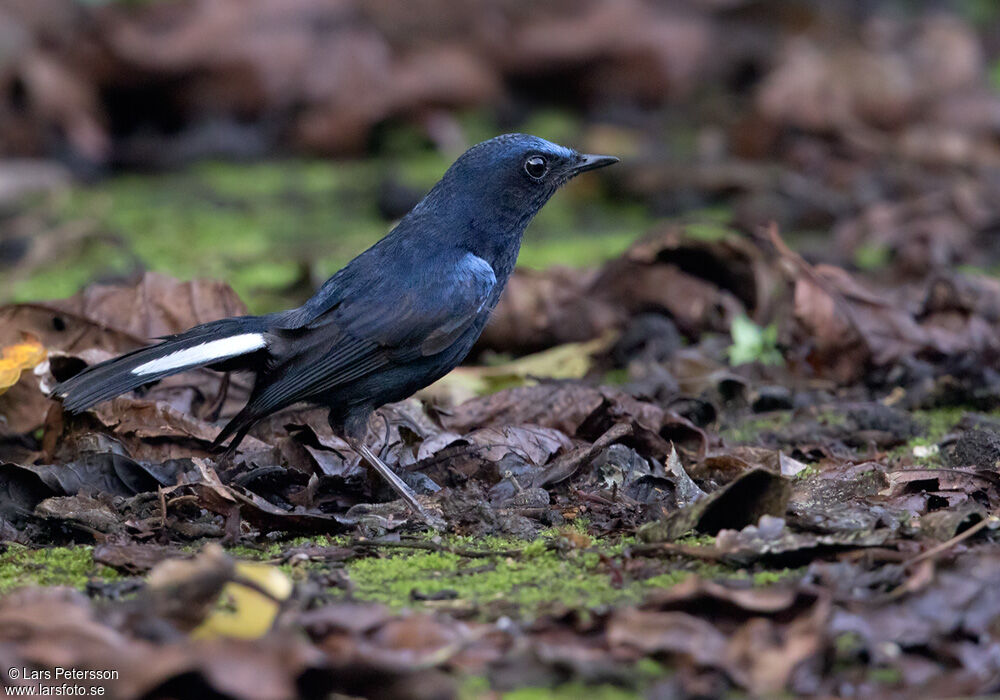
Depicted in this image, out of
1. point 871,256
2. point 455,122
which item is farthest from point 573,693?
point 455,122

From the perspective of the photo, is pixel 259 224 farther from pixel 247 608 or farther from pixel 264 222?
pixel 247 608

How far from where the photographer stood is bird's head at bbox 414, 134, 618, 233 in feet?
17.6

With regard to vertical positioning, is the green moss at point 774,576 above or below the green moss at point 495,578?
above

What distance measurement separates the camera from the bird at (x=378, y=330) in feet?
15.1

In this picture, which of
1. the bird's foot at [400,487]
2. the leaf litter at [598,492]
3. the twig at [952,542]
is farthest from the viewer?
the bird's foot at [400,487]

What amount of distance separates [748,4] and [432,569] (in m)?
10.2

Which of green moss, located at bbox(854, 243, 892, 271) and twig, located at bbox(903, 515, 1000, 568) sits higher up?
twig, located at bbox(903, 515, 1000, 568)

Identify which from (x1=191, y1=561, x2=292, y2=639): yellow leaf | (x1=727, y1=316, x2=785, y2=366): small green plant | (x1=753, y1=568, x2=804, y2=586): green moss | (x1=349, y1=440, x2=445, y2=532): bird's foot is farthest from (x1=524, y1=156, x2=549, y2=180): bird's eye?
(x1=191, y1=561, x2=292, y2=639): yellow leaf

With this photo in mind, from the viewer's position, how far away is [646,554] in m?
3.66

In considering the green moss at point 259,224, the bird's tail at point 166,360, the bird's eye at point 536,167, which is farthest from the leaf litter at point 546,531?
the green moss at point 259,224

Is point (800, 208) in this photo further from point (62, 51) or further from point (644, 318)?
point (62, 51)

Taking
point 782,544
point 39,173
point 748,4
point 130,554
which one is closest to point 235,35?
point 39,173

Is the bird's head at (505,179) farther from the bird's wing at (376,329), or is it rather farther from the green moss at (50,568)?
the green moss at (50,568)

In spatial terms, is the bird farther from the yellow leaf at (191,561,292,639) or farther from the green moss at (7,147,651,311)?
the green moss at (7,147,651,311)
